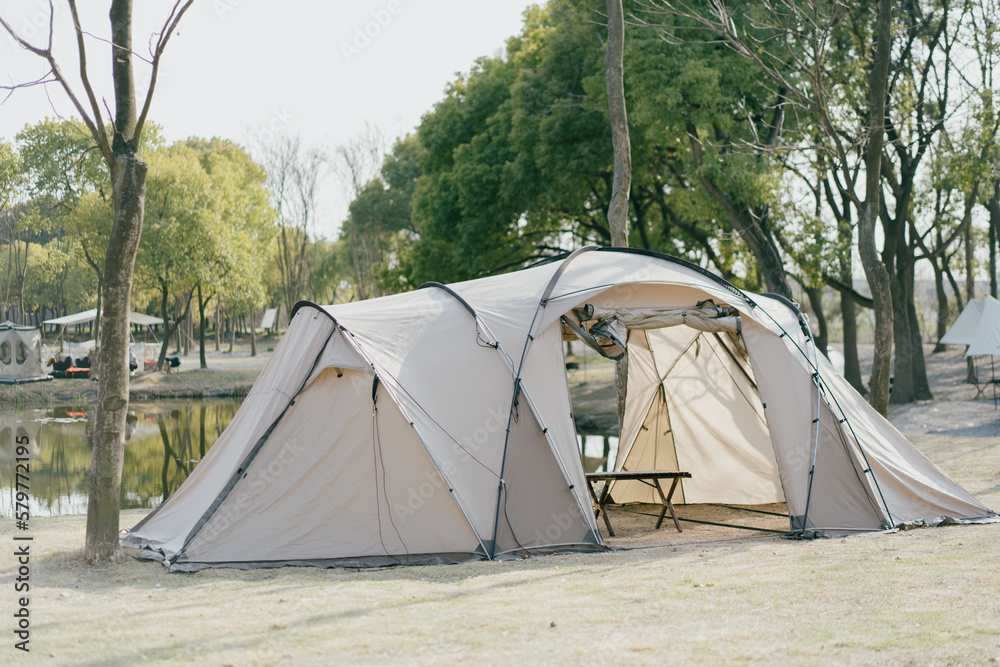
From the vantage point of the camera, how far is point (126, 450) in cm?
1570

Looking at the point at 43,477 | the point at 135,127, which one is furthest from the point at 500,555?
the point at 43,477

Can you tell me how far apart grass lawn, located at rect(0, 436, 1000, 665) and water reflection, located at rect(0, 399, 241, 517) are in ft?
17.0

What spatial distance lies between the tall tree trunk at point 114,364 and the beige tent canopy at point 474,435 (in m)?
0.58

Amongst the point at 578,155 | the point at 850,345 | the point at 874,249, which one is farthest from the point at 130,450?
the point at 850,345

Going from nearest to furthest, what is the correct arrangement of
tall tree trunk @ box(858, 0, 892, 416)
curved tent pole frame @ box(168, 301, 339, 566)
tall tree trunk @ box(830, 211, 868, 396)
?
curved tent pole frame @ box(168, 301, 339, 566) → tall tree trunk @ box(858, 0, 892, 416) → tall tree trunk @ box(830, 211, 868, 396)

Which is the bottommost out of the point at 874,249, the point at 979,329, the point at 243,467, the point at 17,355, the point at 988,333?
the point at 243,467

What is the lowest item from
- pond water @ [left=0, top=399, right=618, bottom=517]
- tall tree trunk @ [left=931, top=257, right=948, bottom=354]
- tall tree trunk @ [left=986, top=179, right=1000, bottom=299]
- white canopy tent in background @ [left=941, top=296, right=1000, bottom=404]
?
pond water @ [left=0, top=399, right=618, bottom=517]

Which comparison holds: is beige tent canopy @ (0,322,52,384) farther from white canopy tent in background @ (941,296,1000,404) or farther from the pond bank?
white canopy tent in background @ (941,296,1000,404)

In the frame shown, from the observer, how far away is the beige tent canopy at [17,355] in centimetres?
2748

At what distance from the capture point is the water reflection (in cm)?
1125

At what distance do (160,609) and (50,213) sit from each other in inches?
1203

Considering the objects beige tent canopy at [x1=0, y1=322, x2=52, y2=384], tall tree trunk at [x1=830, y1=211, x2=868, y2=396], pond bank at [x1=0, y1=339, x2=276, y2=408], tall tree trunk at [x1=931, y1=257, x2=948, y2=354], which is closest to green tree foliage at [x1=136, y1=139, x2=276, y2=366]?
pond bank at [x1=0, y1=339, x2=276, y2=408]

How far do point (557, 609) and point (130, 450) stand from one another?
1387 centimetres

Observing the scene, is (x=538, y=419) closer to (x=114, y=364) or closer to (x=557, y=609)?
(x=557, y=609)
